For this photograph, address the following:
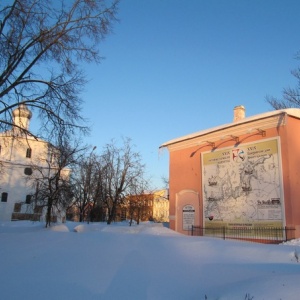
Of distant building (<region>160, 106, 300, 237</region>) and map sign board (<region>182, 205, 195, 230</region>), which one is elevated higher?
distant building (<region>160, 106, 300, 237</region>)

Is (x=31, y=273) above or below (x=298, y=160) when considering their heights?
below

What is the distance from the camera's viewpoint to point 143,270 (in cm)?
833

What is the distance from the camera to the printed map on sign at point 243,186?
1867cm

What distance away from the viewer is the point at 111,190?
122 ft

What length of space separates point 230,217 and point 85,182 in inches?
952

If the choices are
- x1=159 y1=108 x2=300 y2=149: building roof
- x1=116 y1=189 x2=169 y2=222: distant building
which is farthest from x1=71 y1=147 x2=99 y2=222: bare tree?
x1=159 y1=108 x2=300 y2=149: building roof

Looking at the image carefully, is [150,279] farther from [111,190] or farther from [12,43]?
[111,190]

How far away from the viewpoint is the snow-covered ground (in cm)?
668

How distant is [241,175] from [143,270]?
43.4 feet

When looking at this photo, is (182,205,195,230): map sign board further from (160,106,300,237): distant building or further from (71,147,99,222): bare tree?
(71,147,99,222): bare tree

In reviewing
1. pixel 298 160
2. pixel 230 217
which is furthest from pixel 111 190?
pixel 298 160

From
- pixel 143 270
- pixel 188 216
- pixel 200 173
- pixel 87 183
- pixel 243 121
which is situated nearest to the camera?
Result: pixel 143 270

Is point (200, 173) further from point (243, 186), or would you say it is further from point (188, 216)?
point (243, 186)

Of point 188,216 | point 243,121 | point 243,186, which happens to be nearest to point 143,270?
point 243,186
